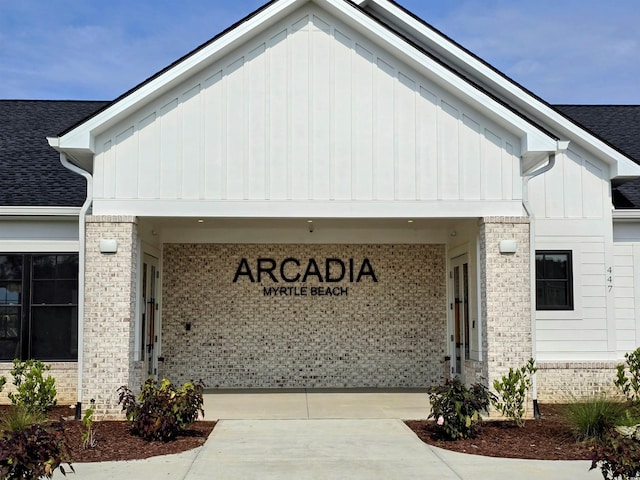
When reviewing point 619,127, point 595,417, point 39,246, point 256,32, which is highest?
point 256,32

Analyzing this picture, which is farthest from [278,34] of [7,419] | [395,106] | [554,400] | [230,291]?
[554,400]

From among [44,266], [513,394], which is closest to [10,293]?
[44,266]

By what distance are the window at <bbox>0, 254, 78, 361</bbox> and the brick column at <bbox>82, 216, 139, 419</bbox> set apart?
88.1 inches

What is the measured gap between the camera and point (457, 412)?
998cm

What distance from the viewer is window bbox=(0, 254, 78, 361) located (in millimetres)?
13758

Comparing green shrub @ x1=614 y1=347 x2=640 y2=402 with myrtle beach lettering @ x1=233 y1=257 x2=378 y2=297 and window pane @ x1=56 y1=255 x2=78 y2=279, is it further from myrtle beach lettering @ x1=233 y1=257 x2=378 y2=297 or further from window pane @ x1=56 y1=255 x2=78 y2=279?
window pane @ x1=56 y1=255 x2=78 y2=279

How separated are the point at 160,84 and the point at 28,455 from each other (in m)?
6.94

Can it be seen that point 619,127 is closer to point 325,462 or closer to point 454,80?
point 454,80

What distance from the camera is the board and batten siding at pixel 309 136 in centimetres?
1189

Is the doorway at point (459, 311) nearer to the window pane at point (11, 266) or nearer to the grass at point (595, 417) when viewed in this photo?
the grass at point (595, 417)

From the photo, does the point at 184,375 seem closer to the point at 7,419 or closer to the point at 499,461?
the point at 7,419

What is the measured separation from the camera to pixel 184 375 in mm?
15492

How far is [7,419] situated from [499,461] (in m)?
6.44

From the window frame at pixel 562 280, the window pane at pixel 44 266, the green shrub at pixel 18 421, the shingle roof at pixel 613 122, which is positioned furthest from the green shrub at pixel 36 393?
the shingle roof at pixel 613 122
